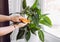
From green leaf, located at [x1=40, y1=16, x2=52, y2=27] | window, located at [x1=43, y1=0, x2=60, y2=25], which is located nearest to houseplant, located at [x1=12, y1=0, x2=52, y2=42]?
green leaf, located at [x1=40, y1=16, x2=52, y2=27]

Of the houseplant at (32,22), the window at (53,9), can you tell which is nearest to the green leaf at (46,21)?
the houseplant at (32,22)

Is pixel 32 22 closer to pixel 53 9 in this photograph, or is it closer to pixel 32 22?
pixel 32 22

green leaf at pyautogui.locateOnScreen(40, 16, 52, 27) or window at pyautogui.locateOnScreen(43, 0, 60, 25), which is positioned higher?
window at pyautogui.locateOnScreen(43, 0, 60, 25)

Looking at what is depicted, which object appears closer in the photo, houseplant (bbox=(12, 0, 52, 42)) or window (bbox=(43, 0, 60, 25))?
houseplant (bbox=(12, 0, 52, 42))

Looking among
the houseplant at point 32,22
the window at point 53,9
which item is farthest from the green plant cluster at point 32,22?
the window at point 53,9

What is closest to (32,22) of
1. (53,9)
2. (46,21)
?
(46,21)

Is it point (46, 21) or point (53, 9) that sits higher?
point (53, 9)

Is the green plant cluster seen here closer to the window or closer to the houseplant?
the houseplant

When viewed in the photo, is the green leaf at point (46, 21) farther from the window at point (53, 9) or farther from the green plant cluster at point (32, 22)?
the window at point (53, 9)

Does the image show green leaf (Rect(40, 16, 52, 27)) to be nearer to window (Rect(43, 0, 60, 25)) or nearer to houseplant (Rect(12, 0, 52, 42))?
houseplant (Rect(12, 0, 52, 42))

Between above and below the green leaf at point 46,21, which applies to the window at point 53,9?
above

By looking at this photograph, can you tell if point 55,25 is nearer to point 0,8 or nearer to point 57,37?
point 57,37

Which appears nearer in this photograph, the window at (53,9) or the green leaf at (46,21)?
the green leaf at (46,21)

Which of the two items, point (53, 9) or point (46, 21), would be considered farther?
point (53, 9)
